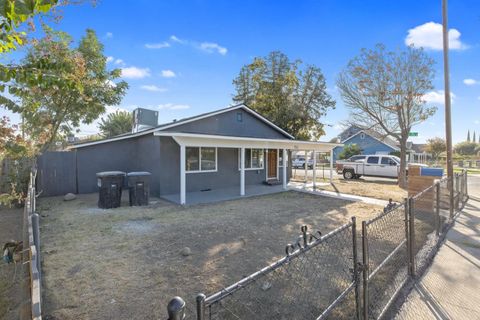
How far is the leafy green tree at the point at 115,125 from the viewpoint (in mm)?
34856

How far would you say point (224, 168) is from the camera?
13.3m

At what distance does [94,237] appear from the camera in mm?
5902

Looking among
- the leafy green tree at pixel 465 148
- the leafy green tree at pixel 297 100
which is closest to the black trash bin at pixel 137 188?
the leafy green tree at pixel 297 100

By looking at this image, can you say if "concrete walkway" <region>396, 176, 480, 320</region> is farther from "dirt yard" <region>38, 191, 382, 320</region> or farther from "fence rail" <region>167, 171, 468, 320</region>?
"dirt yard" <region>38, 191, 382, 320</region>

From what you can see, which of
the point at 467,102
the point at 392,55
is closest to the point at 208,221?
the point at 392,55

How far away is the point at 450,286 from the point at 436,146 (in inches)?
1712

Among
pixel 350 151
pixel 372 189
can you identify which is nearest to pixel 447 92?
pixel 372 189

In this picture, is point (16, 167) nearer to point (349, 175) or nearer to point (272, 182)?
point (272, 182)

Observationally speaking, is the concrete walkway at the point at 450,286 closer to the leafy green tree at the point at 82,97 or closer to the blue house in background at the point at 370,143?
the leafy green tree at the point at 82,97

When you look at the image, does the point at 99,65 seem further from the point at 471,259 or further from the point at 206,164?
the point at 471,259

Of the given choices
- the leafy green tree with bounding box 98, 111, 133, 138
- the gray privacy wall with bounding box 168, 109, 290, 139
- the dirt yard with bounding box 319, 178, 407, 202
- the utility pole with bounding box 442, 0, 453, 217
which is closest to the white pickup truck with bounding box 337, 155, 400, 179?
the dirt yard with bounding box 319, 178, 407, 202

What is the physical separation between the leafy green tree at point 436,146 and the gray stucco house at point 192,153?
3344cm

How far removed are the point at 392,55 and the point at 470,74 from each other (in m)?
3.72

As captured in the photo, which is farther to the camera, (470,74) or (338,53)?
(338,53)
